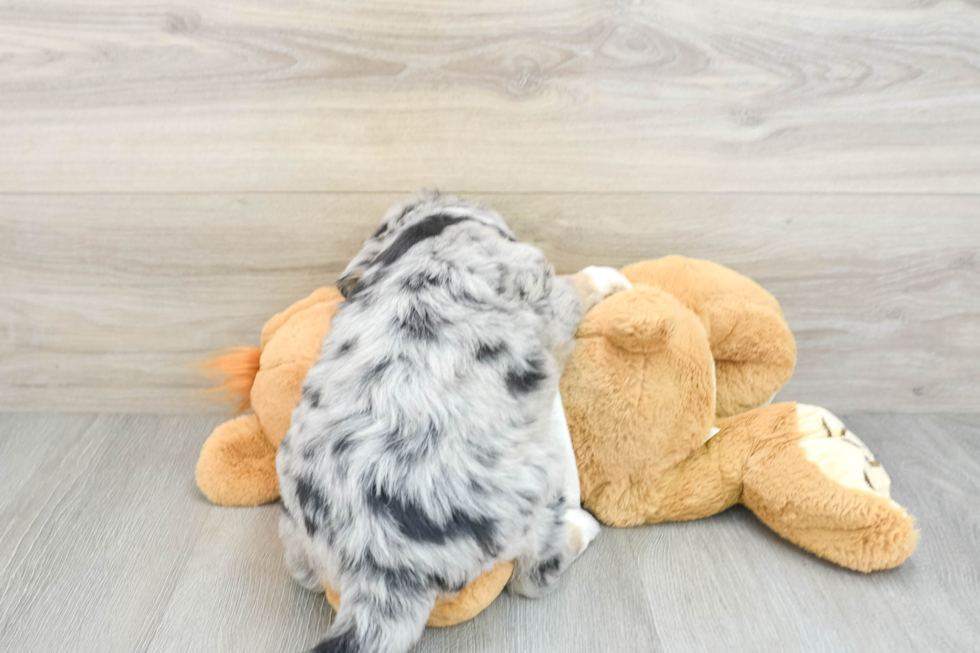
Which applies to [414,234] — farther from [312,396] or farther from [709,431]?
[709,431]

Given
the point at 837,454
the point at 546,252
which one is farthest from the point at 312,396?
the point at 837,454

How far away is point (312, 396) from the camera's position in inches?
30.4

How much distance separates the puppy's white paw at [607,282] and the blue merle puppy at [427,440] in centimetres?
9

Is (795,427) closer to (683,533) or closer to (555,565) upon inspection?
(683,533)

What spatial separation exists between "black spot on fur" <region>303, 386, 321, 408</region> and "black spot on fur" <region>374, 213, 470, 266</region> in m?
0.19

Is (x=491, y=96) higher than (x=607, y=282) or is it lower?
higher

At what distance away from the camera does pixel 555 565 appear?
0.84 metres

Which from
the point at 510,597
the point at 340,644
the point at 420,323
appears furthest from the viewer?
the point at 510,597

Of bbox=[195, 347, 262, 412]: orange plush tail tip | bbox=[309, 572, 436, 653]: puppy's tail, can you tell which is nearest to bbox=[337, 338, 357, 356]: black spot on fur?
bbox=[309, 572, 436, 653]: puppy's tail

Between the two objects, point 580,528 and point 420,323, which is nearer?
point 420,323

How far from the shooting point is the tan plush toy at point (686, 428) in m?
0.87

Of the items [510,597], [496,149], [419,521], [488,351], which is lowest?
[510,597]

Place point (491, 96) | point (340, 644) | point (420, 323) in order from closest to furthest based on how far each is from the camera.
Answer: point (340, 644) < point (420, 323) < point (491, 96)

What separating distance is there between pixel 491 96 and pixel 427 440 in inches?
23.4
